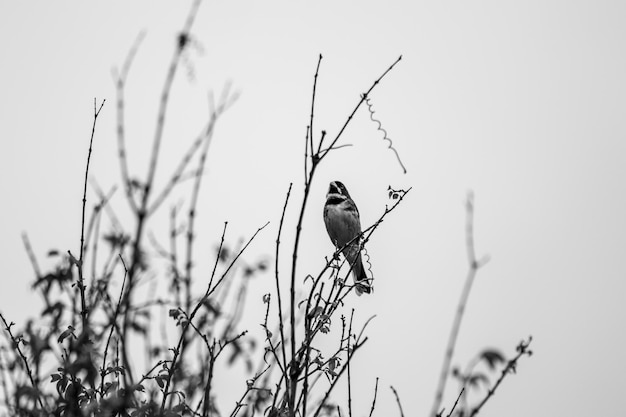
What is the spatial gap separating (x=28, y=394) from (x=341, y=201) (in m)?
8.31

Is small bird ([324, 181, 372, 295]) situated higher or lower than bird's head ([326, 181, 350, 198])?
lower

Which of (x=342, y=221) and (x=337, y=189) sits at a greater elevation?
(x=337, y=189)

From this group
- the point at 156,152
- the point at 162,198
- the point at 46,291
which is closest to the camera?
the point at 156,152

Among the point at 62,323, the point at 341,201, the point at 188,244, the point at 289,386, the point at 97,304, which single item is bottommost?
the point at 289,386

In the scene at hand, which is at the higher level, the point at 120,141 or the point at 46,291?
the point at 46,291

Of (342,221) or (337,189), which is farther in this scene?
(337,189)

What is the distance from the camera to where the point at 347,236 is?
10.9m

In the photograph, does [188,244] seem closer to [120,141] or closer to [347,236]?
[120,141]

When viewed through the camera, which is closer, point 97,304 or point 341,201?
point 97,304

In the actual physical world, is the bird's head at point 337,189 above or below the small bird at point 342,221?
above

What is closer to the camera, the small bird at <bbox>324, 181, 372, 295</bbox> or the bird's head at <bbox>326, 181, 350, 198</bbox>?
the small bird at <bbox>324, 181, 372, 295</bbox>

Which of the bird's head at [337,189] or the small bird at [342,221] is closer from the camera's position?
the small bird at [342,221]

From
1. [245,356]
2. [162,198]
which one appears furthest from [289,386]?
[245,356]

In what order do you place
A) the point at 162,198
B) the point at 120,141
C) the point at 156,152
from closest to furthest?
the point at 156,152 < the point at 162,198 < the point at 120,141
